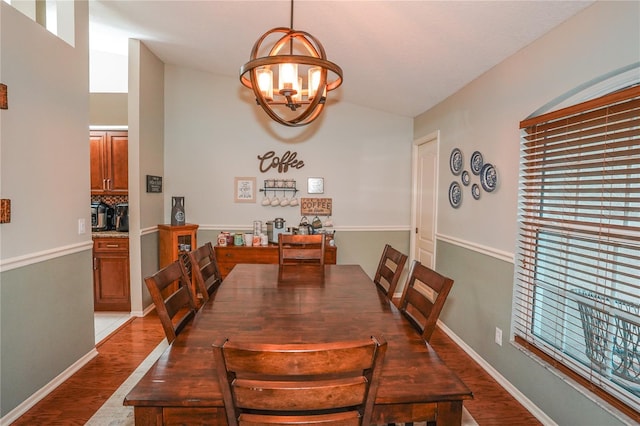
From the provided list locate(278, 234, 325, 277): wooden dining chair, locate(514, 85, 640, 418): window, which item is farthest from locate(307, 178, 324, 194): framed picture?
locate(514, 85, 640, 418): window

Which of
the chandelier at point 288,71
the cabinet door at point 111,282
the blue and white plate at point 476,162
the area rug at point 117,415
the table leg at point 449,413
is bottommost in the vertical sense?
the area rug at point 117,415

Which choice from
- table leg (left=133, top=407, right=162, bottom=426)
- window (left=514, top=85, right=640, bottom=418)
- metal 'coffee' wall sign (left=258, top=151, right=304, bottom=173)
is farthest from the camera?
metal 'coffee' wall sign (left=258, top=151, right=304, bottom=173)

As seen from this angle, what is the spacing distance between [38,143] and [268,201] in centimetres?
253

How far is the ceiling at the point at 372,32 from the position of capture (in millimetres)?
2158

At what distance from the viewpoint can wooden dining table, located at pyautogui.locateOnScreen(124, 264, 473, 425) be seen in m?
1.06

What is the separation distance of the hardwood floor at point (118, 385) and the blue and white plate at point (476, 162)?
5.34 feet

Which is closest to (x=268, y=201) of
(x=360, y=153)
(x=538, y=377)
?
(x=360, y=153)

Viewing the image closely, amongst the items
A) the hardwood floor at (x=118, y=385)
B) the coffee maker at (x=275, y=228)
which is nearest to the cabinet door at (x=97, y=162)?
the hardwood floor at (x=118, y=385)

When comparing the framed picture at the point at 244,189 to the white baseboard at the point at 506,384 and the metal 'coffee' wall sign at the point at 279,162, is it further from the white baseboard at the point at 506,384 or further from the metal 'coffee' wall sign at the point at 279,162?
the white baseboard at the point at 506,384

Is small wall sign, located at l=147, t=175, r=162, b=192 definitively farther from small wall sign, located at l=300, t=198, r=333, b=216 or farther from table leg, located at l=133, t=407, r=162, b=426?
table leg, located at l=133, t=407, r=162, b=426

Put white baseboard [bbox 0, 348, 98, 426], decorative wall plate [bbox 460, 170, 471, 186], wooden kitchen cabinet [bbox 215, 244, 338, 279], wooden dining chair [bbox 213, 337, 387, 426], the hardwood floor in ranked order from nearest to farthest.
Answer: wooden dining chair [bbox 213, 337, 387, 426]
white baseboard [bbox 0, 348, 98, 426]
the hardwood floor
decorative wall plate [bbox 460, 170, 471, 186]
wooden kitchen cabinet [bbox 215, 244, 338, 279]

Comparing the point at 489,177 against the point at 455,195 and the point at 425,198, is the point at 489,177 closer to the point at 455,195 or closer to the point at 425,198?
the point at 455,195

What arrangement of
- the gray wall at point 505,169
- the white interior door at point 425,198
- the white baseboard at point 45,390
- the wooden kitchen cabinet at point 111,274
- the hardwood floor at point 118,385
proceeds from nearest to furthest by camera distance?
the gray wall at point 505,169, the white baseboard at point 45,390, the hardwood floor at point 118,385, the wooden kitchen cabinet at point 111,274, the white interior door at point 425,198

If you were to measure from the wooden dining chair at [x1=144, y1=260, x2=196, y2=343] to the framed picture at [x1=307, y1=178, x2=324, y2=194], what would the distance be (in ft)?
9.36
